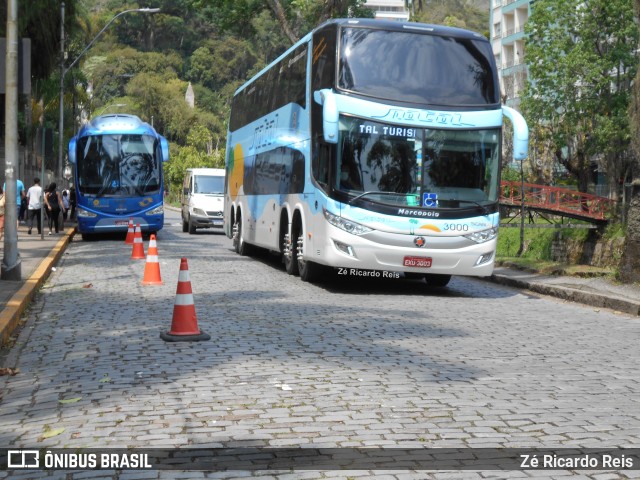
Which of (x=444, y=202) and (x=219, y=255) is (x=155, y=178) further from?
(x=444, y=202)

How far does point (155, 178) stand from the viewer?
30.0 metres

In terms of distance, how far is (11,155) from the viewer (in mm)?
14930

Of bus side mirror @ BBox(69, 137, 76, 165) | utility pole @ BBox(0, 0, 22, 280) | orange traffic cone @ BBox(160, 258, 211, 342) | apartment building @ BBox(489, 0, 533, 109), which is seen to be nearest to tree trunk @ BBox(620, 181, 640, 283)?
orange traffic cone @ BBox(160, 258, 211, 342)

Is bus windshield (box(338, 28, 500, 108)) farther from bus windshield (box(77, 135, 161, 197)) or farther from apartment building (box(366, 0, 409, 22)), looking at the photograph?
apartment building (box(366, 0, 409, 22))

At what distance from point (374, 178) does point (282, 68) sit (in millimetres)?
5262

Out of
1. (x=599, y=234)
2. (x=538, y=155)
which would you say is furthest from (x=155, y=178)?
(x=538, y=155)

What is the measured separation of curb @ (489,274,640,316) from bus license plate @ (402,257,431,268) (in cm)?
231

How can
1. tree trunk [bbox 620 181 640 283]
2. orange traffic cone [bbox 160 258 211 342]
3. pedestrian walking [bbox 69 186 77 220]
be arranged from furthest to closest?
pedestrian walking [bbox 69 186 77 220], tree trunk [bbox 620 181 640 283], orange traffic cone [bbox 160 258 211 342]

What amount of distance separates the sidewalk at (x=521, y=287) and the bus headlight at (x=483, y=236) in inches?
59.9

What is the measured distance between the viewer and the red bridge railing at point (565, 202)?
5188cm

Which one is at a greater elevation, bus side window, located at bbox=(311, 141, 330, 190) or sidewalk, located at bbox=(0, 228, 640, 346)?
bus side window, located at bbox=(311, 141, 330, 190)

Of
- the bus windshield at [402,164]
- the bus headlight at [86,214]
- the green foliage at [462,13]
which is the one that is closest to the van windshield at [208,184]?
the bus headlight at [86,214]

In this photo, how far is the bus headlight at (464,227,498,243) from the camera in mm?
14898

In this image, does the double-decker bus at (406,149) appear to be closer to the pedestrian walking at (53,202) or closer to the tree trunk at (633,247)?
the tree trunk at (633,247)
